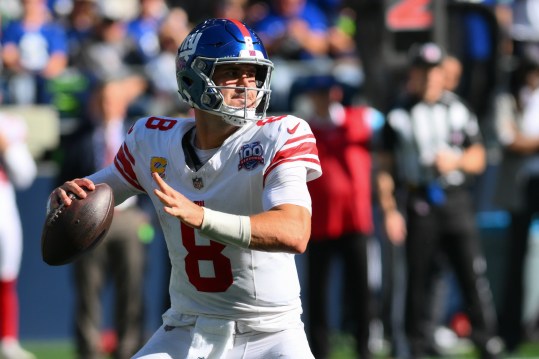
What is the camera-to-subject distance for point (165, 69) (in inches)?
415

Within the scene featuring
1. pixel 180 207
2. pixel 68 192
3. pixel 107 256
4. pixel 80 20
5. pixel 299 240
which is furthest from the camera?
pixel 80 20

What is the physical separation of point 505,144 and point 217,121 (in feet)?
16.2

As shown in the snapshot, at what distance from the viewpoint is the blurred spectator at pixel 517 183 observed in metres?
9.20

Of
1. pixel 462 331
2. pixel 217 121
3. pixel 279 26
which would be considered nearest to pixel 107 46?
pixel 279 26

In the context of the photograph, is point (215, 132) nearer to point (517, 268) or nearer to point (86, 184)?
point (86, 184)

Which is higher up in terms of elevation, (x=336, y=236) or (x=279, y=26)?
(x=279, y=26)

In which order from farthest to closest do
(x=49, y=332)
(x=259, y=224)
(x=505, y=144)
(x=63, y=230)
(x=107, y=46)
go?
(x=107, y=46) < (x=49, y=332) < (x=505, y=144) < (x=63, y=230) < (x=259, y=224)

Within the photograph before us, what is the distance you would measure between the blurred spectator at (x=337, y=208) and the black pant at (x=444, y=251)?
32cm

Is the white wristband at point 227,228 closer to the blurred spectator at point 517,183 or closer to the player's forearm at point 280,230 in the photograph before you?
the player's forearm at point 280,230

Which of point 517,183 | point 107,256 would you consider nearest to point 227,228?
point 107,256

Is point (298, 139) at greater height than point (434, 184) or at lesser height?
greater

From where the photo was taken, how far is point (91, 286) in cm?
871

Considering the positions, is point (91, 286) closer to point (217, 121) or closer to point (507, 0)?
point (217, 121)

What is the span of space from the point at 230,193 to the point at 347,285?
169 inches
